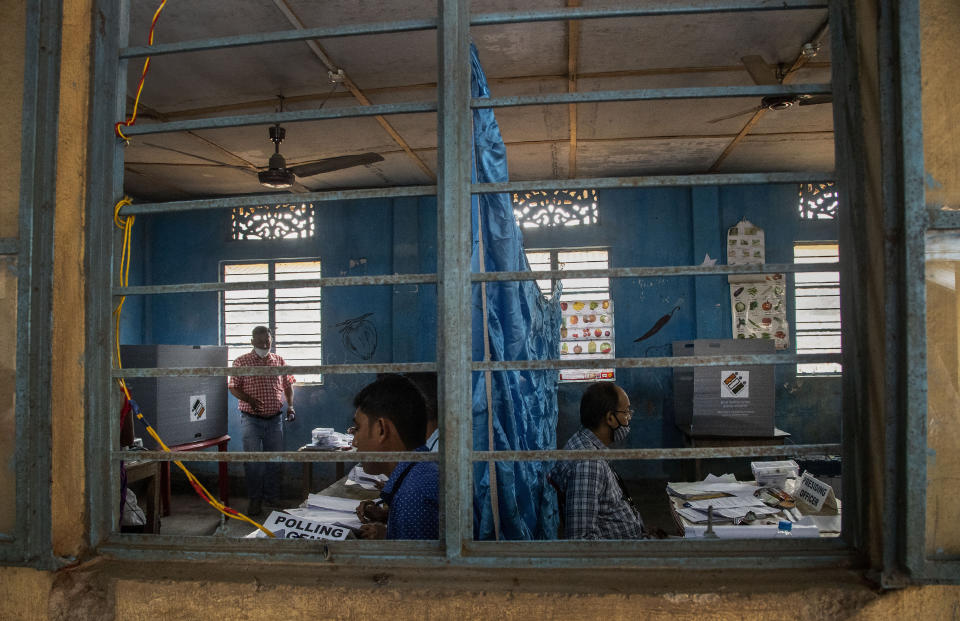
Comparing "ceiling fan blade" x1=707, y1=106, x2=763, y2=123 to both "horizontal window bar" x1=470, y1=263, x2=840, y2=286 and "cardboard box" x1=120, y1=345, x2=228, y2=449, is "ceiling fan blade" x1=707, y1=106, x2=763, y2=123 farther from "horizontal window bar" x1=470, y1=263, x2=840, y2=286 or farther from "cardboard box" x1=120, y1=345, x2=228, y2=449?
"cardboard box" x1=120, y1=345, x2=228, y2=449

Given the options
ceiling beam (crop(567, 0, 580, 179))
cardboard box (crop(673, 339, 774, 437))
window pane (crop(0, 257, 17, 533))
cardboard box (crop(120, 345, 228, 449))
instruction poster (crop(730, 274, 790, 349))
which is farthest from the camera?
instruction poster (crop(730, 274, 790, 349))

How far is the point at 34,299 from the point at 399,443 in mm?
1283

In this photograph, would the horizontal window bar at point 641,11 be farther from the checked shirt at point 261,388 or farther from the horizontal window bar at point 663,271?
the checked shirt at point 261,388

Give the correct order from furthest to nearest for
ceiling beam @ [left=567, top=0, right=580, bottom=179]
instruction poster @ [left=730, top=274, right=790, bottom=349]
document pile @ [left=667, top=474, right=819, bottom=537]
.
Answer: instruction poster @ [left=730, top=274, right=790, bottom=349] < ceiling beam @ [left=567, top=0, right=580, bottom=179] < document pile @ [left=667, top=474, right=819, bottom=537]

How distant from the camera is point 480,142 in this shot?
1.78 metres

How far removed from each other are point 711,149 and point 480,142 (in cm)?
432

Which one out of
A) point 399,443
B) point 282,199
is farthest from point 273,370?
point 399,443

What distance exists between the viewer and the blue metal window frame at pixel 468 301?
109 cm

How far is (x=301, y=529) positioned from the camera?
5.82ft

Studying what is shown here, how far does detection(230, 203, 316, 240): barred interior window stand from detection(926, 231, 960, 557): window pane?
20.0 feet

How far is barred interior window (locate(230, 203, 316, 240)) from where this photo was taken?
6.48 metres

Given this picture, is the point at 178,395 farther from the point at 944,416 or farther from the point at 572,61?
the point at 944,416

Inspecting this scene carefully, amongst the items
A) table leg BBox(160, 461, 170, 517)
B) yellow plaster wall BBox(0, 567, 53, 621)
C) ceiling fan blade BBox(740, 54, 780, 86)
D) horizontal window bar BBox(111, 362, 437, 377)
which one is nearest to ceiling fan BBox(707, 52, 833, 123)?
ceiling fan blade BBox(740, 54, 780, 86)

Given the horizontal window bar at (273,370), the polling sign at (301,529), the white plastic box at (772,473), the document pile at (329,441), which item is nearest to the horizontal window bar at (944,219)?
the horizontal window bar at (273,370)
